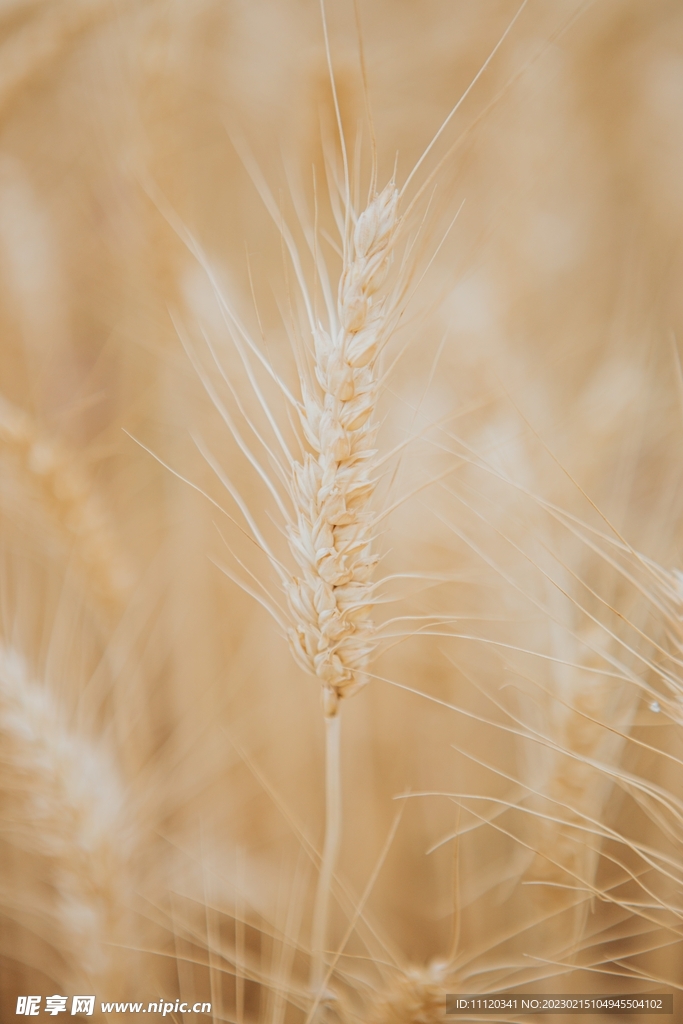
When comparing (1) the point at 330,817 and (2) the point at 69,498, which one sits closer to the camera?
(1) the point at 330,817

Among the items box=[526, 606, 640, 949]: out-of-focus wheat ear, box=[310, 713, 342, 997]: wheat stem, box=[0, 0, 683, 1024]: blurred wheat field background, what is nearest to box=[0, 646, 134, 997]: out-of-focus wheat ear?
box=[0, 0, 683, 1024]: blurred wheat field background

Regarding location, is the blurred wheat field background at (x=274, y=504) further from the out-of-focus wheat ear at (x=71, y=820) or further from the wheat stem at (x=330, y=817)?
the wheat stem at (x=330, y=817)

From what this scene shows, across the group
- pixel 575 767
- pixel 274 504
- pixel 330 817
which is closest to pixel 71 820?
pixel 330 817

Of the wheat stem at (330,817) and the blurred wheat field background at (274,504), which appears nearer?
the wheat stem at (330,817)

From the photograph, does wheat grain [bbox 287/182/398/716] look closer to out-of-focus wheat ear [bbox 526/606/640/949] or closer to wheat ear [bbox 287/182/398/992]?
wheat ear [bbox 287/182/398/992]

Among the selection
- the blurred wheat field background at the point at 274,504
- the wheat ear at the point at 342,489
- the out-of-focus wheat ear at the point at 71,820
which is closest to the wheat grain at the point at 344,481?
the wheat ear at the point at 342,489

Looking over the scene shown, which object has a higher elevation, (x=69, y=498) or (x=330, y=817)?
(x=69, y=498)

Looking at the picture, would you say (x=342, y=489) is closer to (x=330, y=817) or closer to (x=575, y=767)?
(x=330, y=817)

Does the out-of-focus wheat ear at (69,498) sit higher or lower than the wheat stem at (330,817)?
higher
